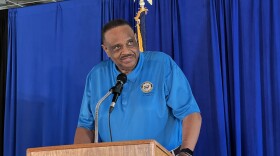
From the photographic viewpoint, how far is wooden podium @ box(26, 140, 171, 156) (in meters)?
1.70

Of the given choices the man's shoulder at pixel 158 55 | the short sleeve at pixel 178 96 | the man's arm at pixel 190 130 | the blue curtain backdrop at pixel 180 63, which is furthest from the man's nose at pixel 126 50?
the blue curtain backdrop at pixel 180 63

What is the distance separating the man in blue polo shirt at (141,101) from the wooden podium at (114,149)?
0.64 metres

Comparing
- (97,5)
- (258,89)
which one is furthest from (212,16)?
(97,5)

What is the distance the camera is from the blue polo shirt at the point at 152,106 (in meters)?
2.48

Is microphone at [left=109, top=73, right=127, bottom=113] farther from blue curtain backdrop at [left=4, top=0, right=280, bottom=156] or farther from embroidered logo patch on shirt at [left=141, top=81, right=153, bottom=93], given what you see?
blue curtain backdrop at [left=4, top=0, right=280, bottom=156]

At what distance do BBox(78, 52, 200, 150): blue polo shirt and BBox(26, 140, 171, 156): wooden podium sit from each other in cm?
64

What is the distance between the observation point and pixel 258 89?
3.37m

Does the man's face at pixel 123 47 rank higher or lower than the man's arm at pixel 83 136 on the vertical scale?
higher

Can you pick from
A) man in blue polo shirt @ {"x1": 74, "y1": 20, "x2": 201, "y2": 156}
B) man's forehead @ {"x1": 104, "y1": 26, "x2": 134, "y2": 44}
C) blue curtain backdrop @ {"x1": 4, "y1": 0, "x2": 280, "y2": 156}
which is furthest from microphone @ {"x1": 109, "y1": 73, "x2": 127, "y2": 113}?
blue curtain backdrop @ {"x1": 4, "y1": 0, "x2": 280, "y2": 156}

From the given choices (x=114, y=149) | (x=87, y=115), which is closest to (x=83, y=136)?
(x=87, y=115)

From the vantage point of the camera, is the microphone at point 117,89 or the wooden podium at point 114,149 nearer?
the wooden podium at point 114,149

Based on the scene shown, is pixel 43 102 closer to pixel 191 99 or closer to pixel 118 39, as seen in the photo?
pixel 118 39

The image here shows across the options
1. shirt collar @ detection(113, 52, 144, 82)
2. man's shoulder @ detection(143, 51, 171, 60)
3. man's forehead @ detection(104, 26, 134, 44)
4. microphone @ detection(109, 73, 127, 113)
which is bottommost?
microphone @ detection(109, 73, 127, 113)

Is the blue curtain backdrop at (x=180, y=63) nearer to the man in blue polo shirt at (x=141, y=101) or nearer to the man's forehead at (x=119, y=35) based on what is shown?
the man in blue polo shirt at (x=141, y=101)
